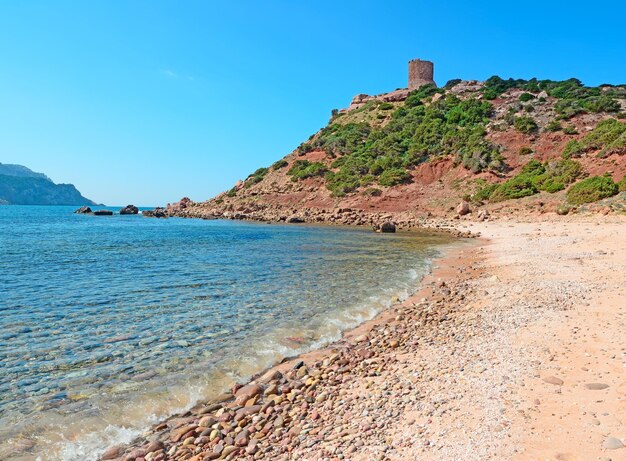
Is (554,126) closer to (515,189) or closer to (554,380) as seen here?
(515,189)

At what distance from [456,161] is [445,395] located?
46.7m

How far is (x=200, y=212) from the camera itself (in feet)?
215

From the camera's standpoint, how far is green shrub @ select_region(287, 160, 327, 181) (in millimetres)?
58606

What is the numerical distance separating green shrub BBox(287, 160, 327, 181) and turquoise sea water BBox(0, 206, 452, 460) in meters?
40.1

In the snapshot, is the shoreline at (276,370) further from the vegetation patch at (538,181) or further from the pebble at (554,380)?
the vegetation patch at (538,181)

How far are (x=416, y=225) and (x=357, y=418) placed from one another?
109 ft

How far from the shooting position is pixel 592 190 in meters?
30.5

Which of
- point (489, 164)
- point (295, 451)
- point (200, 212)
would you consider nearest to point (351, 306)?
point (295, 451)

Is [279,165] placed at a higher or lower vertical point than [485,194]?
higher

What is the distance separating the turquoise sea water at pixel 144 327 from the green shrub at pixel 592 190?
18.5 meters

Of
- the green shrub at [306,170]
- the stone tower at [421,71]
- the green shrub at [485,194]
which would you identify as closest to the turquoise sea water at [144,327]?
the green shrub at [485,194]

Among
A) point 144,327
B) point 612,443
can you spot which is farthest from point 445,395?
point 144,327

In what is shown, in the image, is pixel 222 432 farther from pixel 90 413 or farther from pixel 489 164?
pixel 489 164

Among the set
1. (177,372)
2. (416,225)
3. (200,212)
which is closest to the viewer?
(177,372)
